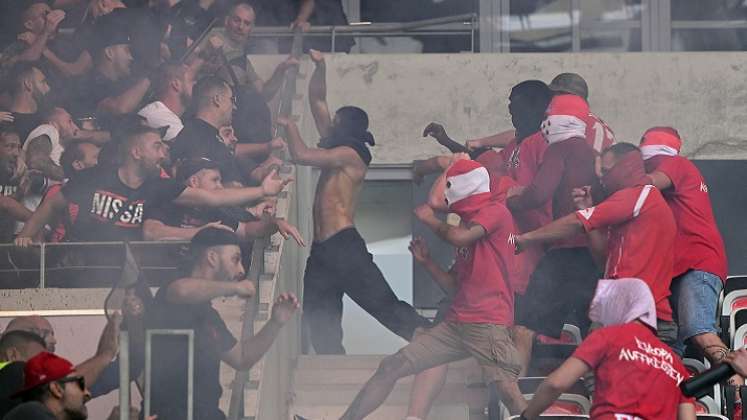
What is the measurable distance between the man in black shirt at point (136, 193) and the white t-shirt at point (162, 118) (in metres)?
0.65

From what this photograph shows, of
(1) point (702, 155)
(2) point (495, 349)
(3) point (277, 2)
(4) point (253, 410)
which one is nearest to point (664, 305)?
(2) point (495, 349)

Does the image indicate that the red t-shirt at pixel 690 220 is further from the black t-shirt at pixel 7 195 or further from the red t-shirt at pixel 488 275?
the black t-shirt at pixel 7 195

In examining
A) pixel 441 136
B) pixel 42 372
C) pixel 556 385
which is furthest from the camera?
pixel 441 136

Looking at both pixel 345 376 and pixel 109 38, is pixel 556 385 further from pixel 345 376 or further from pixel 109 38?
pixel 109 38

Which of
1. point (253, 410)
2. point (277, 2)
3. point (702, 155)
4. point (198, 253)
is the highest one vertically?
point (277, 2)

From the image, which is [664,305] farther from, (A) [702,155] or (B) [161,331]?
(A) [702,155]

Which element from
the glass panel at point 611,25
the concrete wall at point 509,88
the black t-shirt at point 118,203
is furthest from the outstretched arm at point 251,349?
the glass panel at point 611,25

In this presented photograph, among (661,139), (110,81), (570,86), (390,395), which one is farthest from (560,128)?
(110,81)

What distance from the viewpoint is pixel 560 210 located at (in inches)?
358

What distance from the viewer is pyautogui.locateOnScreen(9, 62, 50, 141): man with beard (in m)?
10.6

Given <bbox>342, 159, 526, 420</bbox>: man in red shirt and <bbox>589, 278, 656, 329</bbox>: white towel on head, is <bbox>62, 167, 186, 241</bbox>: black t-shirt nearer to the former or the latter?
<bbox>342, 159, 526, 420</bbox>: man in red shirt

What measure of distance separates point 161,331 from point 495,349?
5.84 ft

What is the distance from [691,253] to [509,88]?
4517 mm

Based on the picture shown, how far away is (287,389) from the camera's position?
9609mm
